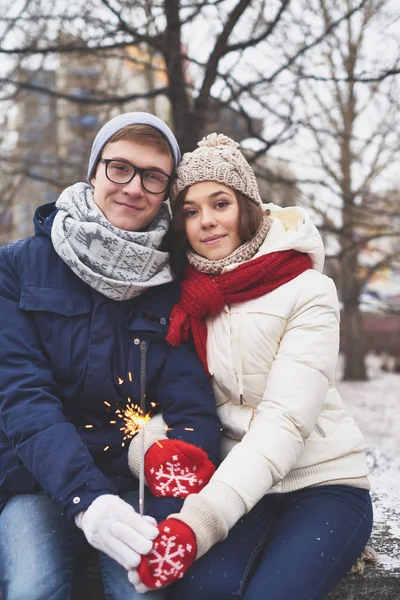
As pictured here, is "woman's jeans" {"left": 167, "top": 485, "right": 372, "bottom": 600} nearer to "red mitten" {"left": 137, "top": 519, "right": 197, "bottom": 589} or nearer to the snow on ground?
"red mitten" {"left": 137, "top": 519, "right": 197, "bottom": 589}

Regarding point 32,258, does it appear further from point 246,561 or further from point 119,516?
point 246,561

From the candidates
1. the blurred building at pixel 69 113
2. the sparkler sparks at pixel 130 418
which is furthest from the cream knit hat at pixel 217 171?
the blurred building at pixel 69 113

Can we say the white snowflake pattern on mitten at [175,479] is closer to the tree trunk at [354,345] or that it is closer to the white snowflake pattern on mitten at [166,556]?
the white snowflake pattern on mitten at [166,556]

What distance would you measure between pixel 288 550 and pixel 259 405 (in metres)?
0.48

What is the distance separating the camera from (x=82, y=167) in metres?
8.92

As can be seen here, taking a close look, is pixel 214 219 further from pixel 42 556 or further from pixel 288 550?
pixel 42 556

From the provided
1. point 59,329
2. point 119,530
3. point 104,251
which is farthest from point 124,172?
point 119,530

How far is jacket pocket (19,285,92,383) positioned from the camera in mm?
2197

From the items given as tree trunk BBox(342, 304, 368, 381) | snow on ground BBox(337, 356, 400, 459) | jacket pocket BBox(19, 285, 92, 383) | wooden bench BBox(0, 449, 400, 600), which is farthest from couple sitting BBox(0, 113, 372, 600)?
tree trunk BBox(342, 304, 368, 381)

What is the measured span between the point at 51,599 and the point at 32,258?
3.86ft

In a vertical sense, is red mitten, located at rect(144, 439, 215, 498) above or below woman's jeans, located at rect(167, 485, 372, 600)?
above

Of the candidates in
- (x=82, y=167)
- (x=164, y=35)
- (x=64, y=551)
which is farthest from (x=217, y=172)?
(x=82, y=167)

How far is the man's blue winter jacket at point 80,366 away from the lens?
6.88 ft

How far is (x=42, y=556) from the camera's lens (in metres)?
1.90
